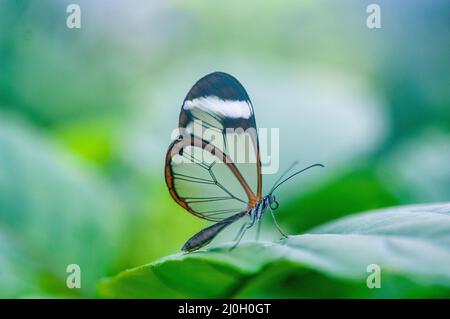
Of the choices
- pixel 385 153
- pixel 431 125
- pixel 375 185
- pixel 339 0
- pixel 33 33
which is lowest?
pixel 375 185

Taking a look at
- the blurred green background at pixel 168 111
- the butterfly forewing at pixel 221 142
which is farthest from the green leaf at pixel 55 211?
the butterfly forewing at pixel 221 142

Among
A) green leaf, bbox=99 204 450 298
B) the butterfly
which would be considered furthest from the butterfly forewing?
green leaf, bbox=99 204 450 298

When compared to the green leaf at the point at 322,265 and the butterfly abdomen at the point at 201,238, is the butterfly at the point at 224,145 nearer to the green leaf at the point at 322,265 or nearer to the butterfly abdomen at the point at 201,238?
the butterfly abdomen at the point at 201,238

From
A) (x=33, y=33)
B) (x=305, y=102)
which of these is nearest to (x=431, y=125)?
(x=305, y=102)

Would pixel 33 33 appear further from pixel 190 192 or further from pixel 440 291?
pixel 440 291

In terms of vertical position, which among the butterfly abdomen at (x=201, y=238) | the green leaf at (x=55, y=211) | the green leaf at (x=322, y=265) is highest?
the green leaf at (x=55, y=211)

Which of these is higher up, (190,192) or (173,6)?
(173,6)
